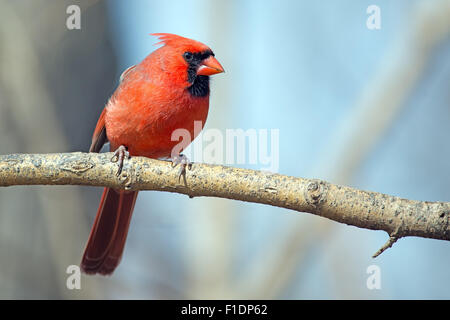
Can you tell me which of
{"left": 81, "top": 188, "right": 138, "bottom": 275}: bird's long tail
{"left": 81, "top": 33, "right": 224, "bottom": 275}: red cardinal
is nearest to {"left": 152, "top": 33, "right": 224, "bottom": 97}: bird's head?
{"left": 81, "top": 33, "right": 224, "bottom": 275}: red cardinal

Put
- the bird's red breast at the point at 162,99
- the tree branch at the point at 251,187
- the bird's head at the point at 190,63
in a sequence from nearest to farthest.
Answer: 1. the tree branch at the point at 251,187
2. the bird's red breast at the point at 162,99
3. the bird's head at the point at 190,63

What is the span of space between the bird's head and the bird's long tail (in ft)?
2.53

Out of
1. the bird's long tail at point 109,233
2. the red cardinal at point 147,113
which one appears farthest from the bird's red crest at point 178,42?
the bird's long tail at point 109,233

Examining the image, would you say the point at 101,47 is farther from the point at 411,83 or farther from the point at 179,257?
the point at 411,83

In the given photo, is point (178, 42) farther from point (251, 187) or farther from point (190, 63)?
point (251, 187)

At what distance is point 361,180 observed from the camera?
4680 mm

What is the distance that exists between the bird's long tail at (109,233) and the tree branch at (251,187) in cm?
96

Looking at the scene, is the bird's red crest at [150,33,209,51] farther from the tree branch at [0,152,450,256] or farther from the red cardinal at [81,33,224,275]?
the tree branch at [0,152,450,256]

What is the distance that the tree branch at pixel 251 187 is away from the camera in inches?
87.8

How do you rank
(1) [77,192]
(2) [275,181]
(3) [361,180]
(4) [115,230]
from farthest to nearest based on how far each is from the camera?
(1) [77,192]
(3) [361,180]
(4) [115,230]
(2) [275,181]

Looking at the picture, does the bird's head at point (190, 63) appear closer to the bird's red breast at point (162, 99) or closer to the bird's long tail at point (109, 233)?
the bird's red breast at point (162, 99)
